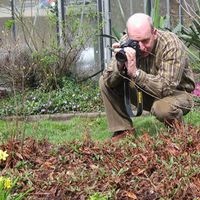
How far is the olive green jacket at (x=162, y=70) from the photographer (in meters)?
5.84

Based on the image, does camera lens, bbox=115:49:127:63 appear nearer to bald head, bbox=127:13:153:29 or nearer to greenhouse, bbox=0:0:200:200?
greenhouse, bbox=0:0:200:200

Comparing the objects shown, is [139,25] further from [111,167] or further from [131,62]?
[111,167]

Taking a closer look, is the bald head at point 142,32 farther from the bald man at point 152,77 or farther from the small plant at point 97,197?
the small plant at point 97,197

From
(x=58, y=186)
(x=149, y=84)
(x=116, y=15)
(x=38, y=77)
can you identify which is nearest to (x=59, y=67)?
(x=38, y=77)

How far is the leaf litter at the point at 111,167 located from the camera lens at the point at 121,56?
866 millimetres

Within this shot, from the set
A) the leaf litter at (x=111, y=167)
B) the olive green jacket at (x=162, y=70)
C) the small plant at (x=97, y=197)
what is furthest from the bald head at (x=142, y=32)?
the small plant at (x=97, y=197)

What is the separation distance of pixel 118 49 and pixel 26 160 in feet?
4.91

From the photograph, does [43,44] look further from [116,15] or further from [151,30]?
[151,30]

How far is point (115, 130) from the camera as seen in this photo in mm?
6570

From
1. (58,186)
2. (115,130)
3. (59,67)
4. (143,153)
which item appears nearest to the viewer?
(58,186)

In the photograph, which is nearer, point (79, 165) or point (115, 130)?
point (79, 165)

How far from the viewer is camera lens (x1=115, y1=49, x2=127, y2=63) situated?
18.5 feet

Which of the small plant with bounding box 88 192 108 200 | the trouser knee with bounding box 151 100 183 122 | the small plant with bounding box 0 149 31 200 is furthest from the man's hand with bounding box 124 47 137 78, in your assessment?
the small plant with bounding box 88 192 108 200

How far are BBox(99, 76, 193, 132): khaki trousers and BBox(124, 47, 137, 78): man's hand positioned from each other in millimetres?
547
